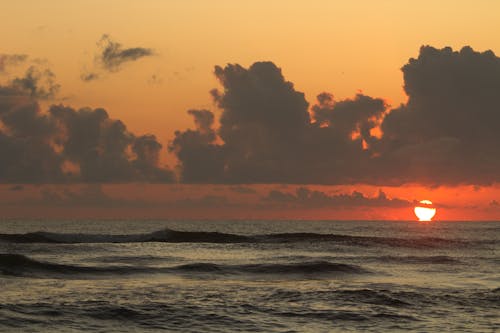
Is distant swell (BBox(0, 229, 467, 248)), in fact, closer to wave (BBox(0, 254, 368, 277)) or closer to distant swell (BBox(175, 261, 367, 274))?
distant swell (BBox(175, 261, 367, 274))

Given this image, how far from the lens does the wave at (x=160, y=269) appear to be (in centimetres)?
4006

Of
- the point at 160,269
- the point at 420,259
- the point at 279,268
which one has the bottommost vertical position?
the point at 160,269

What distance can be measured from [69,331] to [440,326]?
1115 centimetres

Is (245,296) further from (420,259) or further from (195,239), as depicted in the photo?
(195,239)

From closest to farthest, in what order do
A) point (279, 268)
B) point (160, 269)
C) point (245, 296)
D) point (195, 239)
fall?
1. point (245, 296)
2. point (160, 269)
3. point (279, 268)
4. point (195, 239)

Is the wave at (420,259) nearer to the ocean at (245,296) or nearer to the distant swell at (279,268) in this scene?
the ocean at (245,296)

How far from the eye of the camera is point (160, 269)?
Result: 4209 cm

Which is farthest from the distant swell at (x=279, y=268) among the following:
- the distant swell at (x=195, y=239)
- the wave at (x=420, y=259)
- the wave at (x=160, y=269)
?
the distant swell at (x=195, y=239)

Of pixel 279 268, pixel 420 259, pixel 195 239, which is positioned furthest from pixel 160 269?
pixel 195 239

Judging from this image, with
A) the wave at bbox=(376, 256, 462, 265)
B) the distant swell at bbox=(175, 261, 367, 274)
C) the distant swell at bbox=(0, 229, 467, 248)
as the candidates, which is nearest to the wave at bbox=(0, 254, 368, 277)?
the distant swell at bbox=(175, 261, 367, 274)

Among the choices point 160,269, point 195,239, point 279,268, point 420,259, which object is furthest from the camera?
point 195,239

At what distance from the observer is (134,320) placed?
22.8m

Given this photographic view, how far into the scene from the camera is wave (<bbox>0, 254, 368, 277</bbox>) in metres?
40.1

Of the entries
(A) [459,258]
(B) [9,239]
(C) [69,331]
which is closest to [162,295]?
(C) [69,331]
